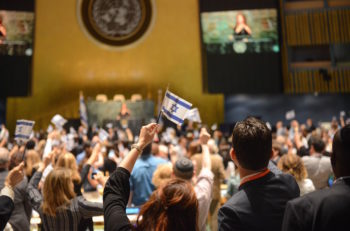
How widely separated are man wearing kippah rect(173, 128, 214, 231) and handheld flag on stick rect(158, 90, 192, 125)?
267 mm

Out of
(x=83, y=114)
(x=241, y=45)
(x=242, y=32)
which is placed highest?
(x=242, y=32)

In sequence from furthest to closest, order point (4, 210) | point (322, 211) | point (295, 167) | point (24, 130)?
1. point (24, 130)
2. point (295, 167)
3. point (4, 210)
4. point (322, 211)

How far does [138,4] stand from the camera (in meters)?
16.1

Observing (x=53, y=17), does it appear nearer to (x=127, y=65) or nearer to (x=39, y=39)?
(x=39, y=39)

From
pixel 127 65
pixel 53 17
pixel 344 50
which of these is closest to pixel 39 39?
pixel 53 17

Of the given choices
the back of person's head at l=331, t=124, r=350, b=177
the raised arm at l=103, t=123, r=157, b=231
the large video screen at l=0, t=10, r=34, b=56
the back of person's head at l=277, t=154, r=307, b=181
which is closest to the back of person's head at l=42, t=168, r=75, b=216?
the raised arm at l=103, t=123, r=157, b=231

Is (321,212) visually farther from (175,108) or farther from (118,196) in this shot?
(175,108)

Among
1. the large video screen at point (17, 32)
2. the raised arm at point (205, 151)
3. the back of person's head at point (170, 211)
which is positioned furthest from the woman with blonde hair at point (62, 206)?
the large video screen at point (17, 32)

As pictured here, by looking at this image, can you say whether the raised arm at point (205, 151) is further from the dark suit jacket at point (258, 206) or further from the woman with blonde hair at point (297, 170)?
the dark suit jacket at point (258, 206)

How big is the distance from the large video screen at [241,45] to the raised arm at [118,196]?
13.3 m

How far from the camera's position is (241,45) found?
48.9ft

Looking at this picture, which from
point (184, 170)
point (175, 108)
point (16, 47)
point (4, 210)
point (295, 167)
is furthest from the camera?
point (16, 47)

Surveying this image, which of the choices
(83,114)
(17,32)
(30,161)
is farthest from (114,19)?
(30,161)

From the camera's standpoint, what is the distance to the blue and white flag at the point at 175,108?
255 cm
